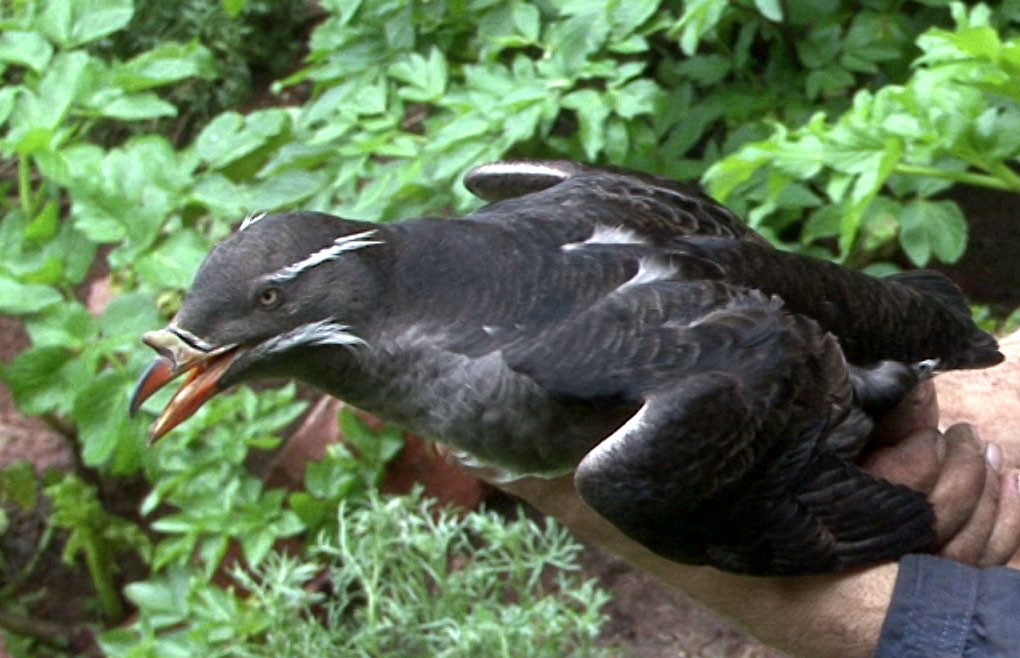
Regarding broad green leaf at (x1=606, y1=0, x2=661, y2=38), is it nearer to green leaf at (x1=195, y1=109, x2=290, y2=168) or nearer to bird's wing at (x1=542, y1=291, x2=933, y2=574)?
green leaf at (x1=195, y1=109, x2=290, y2=168)

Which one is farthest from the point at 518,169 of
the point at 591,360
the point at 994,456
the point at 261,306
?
the point at 994,456

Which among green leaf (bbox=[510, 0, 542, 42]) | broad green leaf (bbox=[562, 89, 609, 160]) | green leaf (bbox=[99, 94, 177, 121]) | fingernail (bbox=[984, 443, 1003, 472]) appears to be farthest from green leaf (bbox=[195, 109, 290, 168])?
fingernail (bbox=[984, 443, 1003, 472])

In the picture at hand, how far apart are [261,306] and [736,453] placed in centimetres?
72

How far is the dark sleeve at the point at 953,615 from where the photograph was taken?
2271mm

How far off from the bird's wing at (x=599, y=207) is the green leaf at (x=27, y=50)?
1554 mm

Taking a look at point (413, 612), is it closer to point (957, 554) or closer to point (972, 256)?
point (957, 554)

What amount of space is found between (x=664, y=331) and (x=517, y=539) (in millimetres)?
1165

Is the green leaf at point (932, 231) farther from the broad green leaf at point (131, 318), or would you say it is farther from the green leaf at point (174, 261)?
the broad green leaf at point (131, 318)

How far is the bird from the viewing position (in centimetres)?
223

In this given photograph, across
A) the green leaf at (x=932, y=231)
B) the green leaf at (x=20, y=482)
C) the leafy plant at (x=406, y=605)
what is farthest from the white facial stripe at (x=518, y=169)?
the green leaf at (x=20, y=482)

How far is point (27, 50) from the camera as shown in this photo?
3.90 m

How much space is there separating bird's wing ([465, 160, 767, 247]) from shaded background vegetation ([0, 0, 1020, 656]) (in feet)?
1.69

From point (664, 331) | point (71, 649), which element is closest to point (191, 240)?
point (71, 649)

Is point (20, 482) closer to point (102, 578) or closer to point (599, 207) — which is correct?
point (102, 578)
